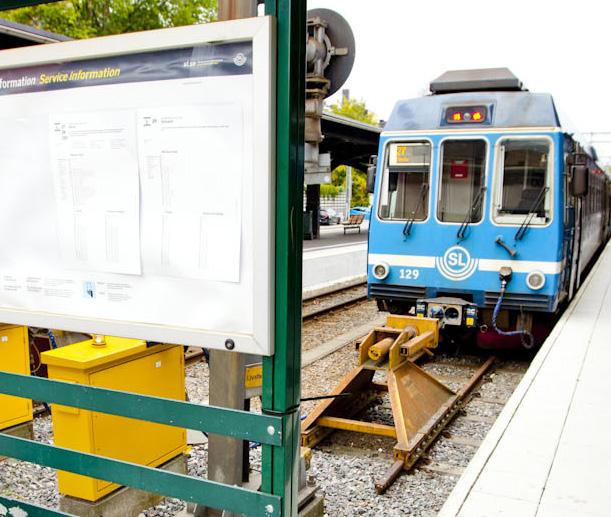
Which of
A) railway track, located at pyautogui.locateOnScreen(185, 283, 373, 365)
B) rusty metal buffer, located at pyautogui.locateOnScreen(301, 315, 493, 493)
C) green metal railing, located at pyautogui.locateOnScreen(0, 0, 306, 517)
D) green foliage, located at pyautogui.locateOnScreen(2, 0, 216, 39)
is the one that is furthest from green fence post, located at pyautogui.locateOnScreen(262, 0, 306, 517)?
green foliage, located at pyautogui.locateOnScreen(2, 0, 216, 39)

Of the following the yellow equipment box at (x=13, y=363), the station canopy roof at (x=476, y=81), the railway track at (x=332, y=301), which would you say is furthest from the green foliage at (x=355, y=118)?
the yellow equipment box at (x=13, y=363)

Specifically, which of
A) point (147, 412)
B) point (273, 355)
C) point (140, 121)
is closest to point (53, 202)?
point (140, 121)

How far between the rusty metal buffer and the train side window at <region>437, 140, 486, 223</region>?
2.27 m

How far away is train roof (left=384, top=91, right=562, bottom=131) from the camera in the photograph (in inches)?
310

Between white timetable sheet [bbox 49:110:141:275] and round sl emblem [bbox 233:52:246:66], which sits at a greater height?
round sl emblem [bbox 233:52:246:66]

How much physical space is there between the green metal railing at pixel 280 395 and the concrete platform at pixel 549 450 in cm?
184

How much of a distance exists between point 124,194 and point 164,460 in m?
2.48

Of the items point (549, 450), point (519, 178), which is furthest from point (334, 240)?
point (549, 450)

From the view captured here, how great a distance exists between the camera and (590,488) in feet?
12.4

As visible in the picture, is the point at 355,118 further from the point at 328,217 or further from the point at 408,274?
the point at 408,274

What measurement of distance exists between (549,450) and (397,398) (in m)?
1.36

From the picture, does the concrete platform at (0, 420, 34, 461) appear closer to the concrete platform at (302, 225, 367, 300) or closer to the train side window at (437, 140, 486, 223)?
the train side window at (437, 140, 486, 223)

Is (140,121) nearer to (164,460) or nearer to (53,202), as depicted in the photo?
(53,202)

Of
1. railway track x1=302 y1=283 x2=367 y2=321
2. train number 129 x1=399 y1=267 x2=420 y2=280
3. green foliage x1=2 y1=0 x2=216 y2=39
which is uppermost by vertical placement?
green foliage x1=2 y1=0 x2=216 y2=39
